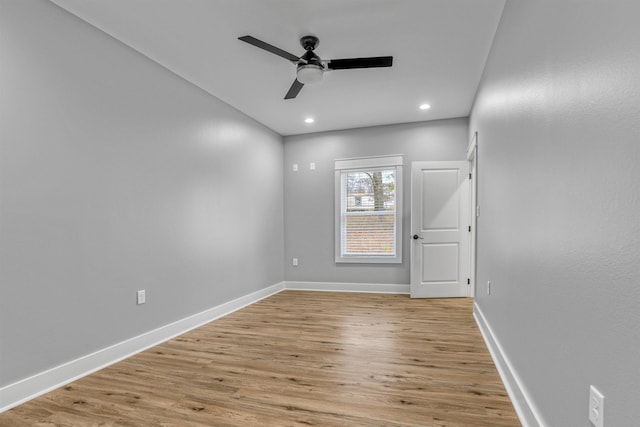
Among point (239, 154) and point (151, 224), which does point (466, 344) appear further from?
point (239, 154)

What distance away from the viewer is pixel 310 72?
107 inches

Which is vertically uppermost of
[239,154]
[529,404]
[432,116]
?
[432,116]

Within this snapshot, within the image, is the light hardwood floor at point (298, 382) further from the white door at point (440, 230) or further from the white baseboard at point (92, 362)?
the white door at point (440, 230)

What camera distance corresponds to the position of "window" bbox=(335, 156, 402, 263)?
5.20 m

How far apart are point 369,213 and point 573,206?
13.5 feet

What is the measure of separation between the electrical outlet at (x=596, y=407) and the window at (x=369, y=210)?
13.5 ft

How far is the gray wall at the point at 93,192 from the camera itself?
2.06 meters

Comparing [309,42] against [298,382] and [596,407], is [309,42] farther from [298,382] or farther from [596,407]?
[596,407]

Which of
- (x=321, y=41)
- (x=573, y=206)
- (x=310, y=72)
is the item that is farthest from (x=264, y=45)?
(x=573, y=206)

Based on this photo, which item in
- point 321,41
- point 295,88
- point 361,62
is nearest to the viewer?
point 361,62

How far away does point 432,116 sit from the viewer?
4840 millimetres

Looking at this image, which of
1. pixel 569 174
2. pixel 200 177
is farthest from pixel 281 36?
pixel 569 174

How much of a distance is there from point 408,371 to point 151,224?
2.57 meters

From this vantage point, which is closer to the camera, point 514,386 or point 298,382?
point 514,386
